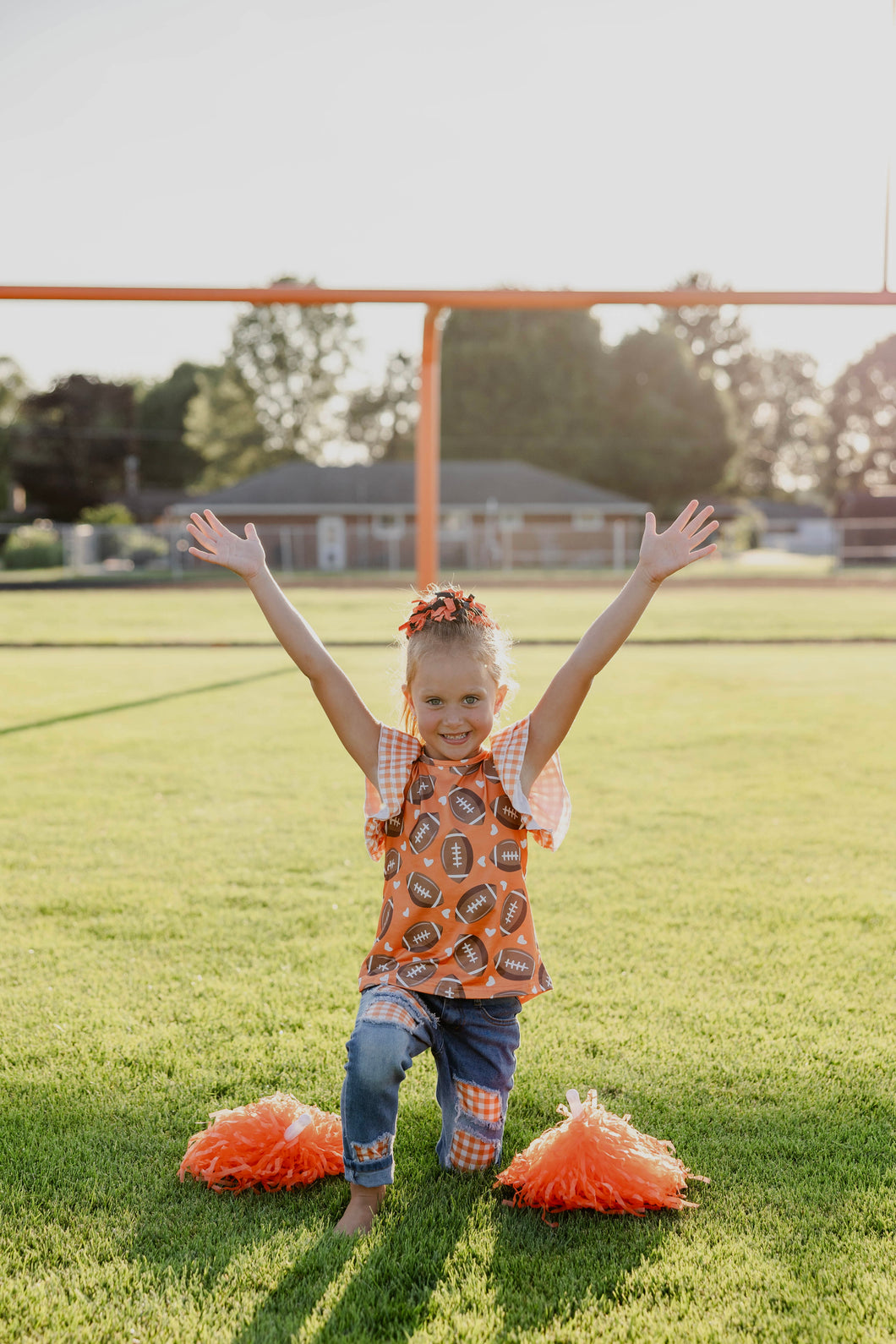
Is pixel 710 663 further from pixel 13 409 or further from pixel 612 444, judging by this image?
pixel 13 409

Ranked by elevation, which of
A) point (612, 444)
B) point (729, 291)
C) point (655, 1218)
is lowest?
point (655, 1218)

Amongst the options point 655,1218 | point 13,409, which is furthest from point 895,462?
point 655,1218

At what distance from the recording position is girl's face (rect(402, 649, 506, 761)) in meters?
2.30

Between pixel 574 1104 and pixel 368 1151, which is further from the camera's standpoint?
pixel 574 1104

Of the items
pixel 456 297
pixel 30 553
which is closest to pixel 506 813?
pixel 456 297

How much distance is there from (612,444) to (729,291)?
46434mm

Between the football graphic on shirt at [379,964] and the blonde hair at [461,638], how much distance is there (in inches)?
Result: 19.5

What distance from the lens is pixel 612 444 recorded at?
4966 centimetres

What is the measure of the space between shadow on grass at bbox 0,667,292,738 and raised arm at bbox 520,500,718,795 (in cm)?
570

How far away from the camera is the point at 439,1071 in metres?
2.33

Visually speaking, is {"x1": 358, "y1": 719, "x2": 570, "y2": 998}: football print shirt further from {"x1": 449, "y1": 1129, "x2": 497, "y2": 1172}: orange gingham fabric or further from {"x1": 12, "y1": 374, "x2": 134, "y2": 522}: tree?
{"x1": 12, "y1": 374, "x2": 134, "y2": 522}: tree

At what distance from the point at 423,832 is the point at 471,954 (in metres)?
0.26

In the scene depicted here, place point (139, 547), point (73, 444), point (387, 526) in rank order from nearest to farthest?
point (139, 547), point (387, 526), point (73, 444)

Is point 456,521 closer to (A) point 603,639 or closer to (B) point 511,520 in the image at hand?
(B) point 511,520
